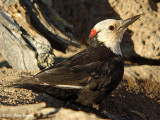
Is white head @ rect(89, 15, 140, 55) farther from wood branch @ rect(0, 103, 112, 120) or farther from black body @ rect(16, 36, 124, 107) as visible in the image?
wood branch @ rect(0, 103, 112, 120)

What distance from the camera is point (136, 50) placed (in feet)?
16.2

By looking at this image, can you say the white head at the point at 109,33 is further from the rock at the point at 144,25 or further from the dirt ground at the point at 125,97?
the rock at the point at 144,25

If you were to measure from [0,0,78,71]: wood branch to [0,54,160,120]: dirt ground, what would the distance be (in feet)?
0.77

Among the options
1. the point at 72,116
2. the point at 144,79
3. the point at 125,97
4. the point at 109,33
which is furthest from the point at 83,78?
the point at 144,79

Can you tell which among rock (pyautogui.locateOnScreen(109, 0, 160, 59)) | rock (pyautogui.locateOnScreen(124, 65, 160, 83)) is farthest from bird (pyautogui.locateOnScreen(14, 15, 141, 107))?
rock (pyautogui.locateOnScreen(109, 0, 160, 59))

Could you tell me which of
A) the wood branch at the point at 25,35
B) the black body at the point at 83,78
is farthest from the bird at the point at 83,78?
the wood branch at the point at 25,35

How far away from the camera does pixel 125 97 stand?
353 centimetres

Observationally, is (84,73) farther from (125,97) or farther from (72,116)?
(125,97)

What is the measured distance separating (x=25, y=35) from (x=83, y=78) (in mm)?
1676

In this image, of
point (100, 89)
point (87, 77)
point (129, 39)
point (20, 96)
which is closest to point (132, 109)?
point (100, 89)

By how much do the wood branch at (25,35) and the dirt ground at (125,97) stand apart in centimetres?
23

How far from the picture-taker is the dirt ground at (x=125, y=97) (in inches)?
106

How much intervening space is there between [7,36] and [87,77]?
177 centimetres

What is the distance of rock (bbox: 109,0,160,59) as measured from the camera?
4.75 metres
